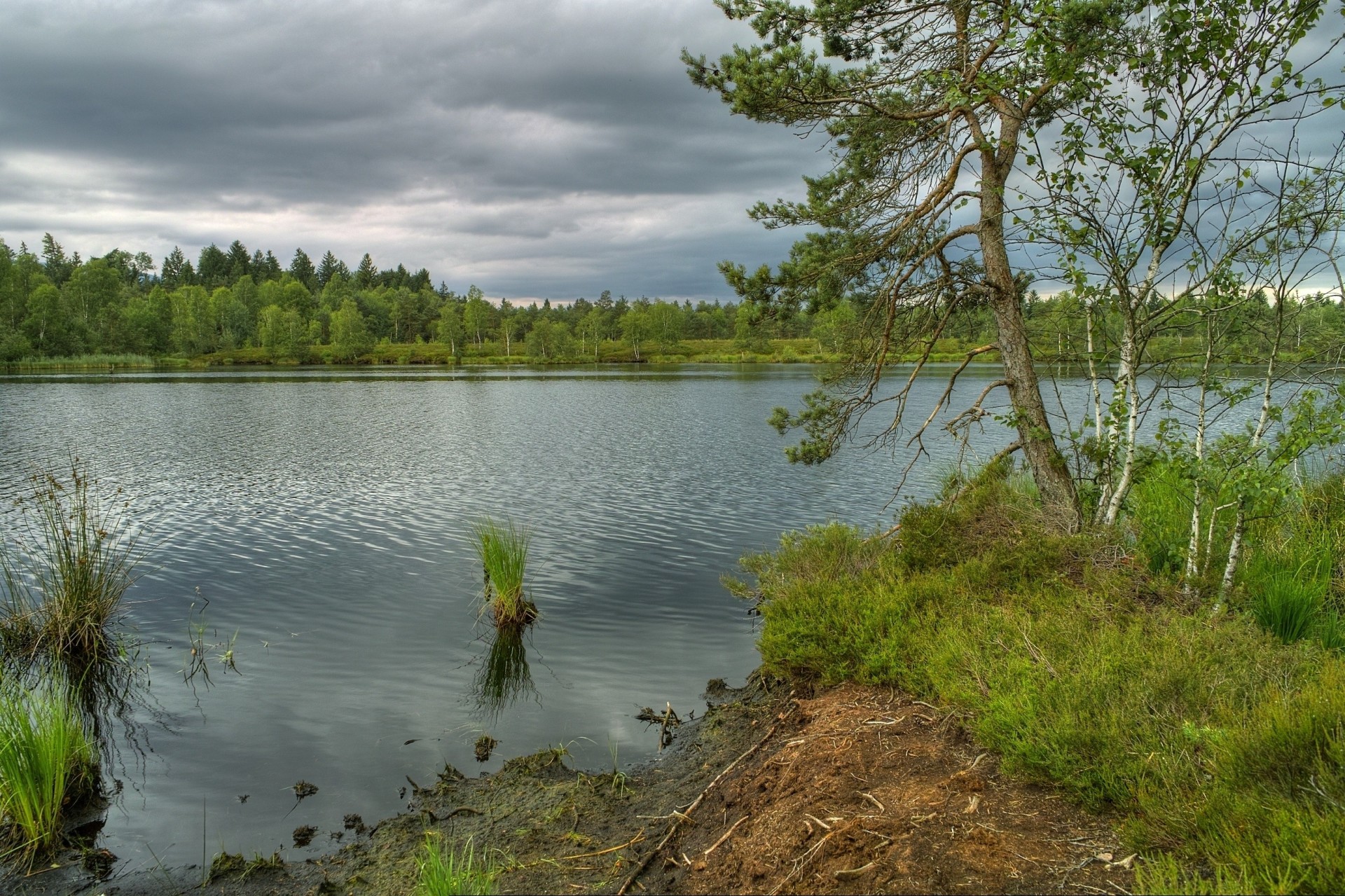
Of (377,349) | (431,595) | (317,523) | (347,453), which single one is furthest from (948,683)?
(377,349)

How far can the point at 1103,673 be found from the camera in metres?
4.93

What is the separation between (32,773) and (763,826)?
17.9 ft

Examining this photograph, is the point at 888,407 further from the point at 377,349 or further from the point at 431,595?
the point at 377,349

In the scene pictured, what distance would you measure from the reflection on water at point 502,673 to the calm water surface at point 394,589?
5 centimetres

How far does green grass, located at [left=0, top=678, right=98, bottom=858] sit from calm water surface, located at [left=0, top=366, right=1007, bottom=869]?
51 cm

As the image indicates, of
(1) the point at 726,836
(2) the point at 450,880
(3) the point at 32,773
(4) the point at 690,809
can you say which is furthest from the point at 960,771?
(3) the point at 32,773

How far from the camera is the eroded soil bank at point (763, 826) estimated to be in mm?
3934

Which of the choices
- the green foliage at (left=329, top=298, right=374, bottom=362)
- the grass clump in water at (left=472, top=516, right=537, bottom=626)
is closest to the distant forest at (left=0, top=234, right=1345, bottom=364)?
the green foliage at (left=329, top=298, right=374, bottom=362)

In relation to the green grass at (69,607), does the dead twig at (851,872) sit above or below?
above

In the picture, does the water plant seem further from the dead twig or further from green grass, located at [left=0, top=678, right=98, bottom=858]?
the dead twig

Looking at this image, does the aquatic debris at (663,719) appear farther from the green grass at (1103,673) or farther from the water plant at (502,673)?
the water plant at (502,673)

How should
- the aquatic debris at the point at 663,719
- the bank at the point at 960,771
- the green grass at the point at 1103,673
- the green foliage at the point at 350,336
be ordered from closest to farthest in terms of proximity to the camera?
the green grass at the point at 1103,673 → the bank at the point at 960,771 → the aquatic debris at the point at 663,719 → the green foliage at the point at 350,336

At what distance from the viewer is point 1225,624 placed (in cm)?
604

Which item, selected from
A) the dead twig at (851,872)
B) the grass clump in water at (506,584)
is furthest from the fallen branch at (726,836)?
the grass clump in water at (506,584)
